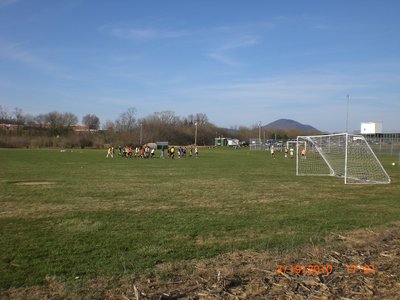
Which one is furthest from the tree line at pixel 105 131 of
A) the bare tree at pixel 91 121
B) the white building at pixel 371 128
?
the white building at pixel 371 128

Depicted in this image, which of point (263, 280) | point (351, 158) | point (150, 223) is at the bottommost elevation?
point (150, 223)

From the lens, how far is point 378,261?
5203 millimetres

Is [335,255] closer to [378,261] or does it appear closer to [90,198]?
[378,261]

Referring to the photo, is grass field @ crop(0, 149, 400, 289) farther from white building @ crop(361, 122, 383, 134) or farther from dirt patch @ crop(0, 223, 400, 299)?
white building @ crop(361, 122, 383, 134)

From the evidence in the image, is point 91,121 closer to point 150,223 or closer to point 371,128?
point 371,128

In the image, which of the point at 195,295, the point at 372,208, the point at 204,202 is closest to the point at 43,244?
the point at 195,295

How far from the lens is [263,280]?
4.59 metres

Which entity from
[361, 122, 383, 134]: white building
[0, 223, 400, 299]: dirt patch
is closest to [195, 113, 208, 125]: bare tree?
[361, 122, 383, 134]: white building

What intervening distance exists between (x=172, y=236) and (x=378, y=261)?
3.80 meters

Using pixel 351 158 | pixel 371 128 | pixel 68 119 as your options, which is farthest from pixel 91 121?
pixel 351 158

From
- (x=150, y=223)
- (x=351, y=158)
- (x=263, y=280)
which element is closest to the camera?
(x=263, y=280)
